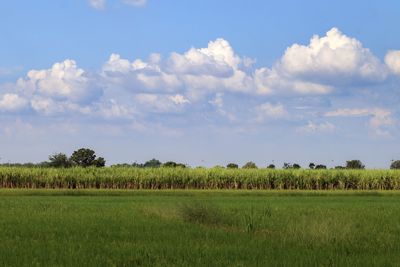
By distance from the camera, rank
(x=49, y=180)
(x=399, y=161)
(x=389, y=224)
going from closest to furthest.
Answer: (x=389, y=224) < (x=49, y=180) < (x=399, y=161)

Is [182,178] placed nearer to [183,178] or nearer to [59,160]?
[183,178]

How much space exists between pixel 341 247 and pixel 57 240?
7.21 m

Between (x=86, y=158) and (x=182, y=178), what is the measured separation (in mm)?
56851

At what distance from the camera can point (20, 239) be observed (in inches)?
624

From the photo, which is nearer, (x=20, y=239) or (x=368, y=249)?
(x=368, y=249)

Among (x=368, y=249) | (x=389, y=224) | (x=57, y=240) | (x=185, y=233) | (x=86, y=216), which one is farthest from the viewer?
(x=86, y=216)

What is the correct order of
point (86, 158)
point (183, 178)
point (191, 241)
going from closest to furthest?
point (191, 241) < point (183, 178) < point (86, 158)

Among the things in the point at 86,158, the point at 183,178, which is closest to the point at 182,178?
the point at 183,178

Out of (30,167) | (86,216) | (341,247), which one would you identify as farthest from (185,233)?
(30,167)

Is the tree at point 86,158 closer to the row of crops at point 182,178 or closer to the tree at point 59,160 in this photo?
the tree at point 59,160

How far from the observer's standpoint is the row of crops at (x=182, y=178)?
239 ft

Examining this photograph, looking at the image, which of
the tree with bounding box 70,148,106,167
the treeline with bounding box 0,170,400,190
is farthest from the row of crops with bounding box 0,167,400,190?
the tree with bounding box 70,148,106,167

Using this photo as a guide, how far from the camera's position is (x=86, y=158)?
126 meters

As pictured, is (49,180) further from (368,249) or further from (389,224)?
(368,249)
